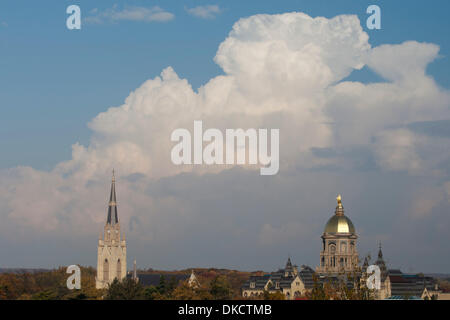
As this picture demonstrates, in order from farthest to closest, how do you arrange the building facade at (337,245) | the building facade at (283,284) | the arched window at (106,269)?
the arched window at (106,269) → the building facade at (337,245) → the building facade at (283,284)

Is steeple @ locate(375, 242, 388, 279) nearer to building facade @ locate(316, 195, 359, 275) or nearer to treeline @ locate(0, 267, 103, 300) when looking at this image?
building facade @ locate(316, 195, 359, 275)

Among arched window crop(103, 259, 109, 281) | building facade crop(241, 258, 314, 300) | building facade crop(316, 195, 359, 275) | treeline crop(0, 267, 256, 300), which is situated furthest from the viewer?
arched window crop(103, 259, 109, 281)

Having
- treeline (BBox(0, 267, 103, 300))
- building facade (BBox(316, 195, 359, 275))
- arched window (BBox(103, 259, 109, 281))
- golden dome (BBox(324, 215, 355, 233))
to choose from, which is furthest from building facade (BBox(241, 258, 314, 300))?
arched window (BBox(103, 259, 109, 281))

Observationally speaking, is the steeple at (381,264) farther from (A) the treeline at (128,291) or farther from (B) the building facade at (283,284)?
(A) the treeline at (128,291)

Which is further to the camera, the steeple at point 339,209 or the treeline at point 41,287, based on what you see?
the steeple at point 339,209

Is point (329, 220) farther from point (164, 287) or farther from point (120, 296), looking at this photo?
point (120, 296)

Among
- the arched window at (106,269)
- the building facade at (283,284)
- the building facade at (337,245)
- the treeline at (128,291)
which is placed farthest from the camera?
the arched window at (106,269)

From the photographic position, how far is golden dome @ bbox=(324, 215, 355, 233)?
15050 centimetres

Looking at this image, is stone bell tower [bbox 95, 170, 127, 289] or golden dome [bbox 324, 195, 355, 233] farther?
stone bell tower [bbox 95, 170, 127, 289]

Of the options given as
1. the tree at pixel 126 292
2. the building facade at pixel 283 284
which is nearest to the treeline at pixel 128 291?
the tree at pixel 126 292

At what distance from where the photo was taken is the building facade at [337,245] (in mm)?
149125
